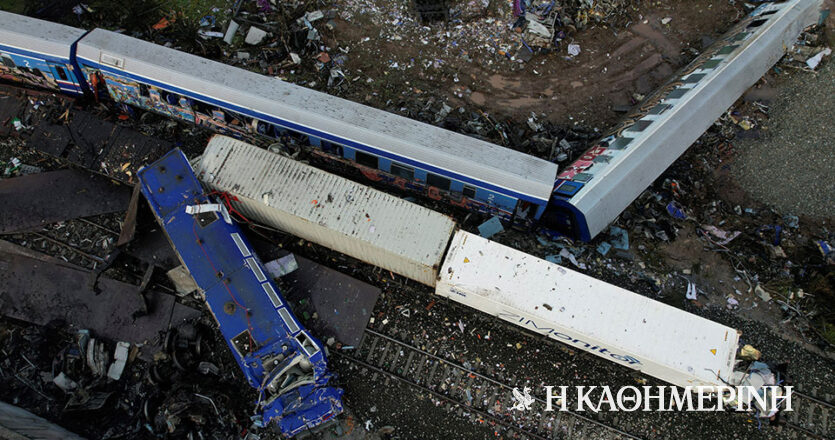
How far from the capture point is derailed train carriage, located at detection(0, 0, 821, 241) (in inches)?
492

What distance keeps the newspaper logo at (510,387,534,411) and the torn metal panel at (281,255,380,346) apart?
4.33m

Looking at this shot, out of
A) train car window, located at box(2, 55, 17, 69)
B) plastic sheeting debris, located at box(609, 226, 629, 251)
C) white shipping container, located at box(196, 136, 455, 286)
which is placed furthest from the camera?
train car window, located at box(2, 55, 17, 69)

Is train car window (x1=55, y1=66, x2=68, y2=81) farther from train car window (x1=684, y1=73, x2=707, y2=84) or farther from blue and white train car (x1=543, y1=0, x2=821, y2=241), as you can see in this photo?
train car window (x1=684, y1=73, x2=707, y2=84)

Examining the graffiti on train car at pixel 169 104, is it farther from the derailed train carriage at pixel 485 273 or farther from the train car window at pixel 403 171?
the train car window at pixel 403 171

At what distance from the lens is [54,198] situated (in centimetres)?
1395

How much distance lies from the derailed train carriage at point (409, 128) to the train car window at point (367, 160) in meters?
0.04

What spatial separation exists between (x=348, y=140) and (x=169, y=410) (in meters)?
7.87

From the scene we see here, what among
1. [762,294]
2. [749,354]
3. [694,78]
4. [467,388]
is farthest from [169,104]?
[762,294]

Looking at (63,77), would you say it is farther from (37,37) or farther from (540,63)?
(540,63)

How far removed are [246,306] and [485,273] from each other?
5.76 meters

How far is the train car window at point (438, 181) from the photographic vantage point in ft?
42.0

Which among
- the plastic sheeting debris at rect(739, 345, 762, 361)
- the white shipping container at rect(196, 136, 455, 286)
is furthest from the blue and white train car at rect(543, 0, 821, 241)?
the plastic sheeting debris at rect(739, 345, 762, 361)

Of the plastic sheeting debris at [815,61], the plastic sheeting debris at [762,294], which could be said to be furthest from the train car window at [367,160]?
the plastic sheeting debris at [815,61]

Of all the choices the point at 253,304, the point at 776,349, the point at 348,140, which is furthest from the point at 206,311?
the point at 776,349
